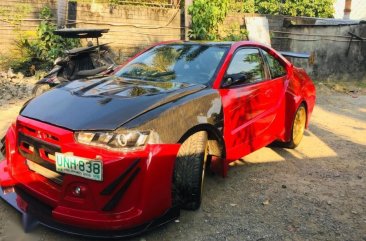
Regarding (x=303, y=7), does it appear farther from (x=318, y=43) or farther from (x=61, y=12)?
(x=61, y=12)

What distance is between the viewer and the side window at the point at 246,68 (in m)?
4.07

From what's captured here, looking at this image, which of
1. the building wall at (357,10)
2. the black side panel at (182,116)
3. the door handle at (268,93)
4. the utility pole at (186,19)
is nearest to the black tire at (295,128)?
the door handle at (268,93)

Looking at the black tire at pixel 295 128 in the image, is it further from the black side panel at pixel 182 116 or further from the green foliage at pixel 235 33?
the green foliage at pixel 235 33

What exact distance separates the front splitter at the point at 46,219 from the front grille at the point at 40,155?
0.24 meters

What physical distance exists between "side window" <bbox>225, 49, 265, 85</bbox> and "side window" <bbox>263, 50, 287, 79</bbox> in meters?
0.20

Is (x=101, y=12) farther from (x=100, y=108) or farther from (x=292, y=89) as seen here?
(x=100, y=108)

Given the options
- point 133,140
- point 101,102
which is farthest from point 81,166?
point 101,102

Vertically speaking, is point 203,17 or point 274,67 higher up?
point 203,17

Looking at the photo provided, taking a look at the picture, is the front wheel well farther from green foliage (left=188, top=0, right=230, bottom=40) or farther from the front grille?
green foliage (left=188, top=0, right=230, bottom=40)

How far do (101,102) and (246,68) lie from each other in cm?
190

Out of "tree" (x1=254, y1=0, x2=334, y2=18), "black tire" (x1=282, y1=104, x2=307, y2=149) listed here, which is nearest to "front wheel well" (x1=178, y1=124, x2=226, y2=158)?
"black tire" (x1=282, y1=104, x2=307, y2=149)

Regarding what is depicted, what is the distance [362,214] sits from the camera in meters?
3.76

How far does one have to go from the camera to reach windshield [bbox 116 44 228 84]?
13.5 feet

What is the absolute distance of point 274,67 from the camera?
5125 mm
